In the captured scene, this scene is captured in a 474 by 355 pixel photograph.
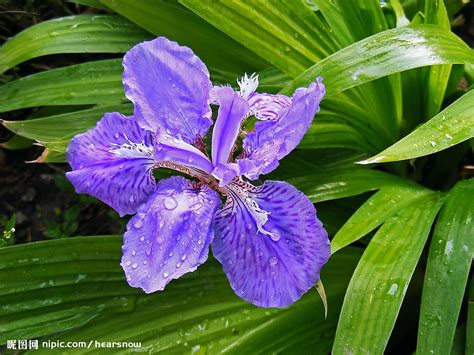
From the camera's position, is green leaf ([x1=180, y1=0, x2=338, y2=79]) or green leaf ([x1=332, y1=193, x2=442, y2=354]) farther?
green leaf ([x1=180, y1=0, x2=338, y2=79])

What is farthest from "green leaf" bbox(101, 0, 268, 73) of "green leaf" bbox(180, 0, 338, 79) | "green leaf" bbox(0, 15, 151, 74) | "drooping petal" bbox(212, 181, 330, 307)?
"drooping petal" bbox(212, 181, 330, 307)

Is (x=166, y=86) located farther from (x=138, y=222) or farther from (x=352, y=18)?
(x=352, y=18)

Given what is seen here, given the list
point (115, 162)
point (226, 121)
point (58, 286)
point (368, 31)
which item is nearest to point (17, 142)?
point (58, 286)

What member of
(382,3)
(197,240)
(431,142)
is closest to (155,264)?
(197,240)

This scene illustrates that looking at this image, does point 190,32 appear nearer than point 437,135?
No

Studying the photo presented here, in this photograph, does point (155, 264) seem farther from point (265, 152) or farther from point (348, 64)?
point (348, 64)

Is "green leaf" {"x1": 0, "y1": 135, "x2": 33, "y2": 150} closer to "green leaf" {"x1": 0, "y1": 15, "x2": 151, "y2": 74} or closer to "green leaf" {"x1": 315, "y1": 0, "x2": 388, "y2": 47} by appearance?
"green leaf" {"x1": 0, "y1": 15, "x2": 151, "y2": 74}
